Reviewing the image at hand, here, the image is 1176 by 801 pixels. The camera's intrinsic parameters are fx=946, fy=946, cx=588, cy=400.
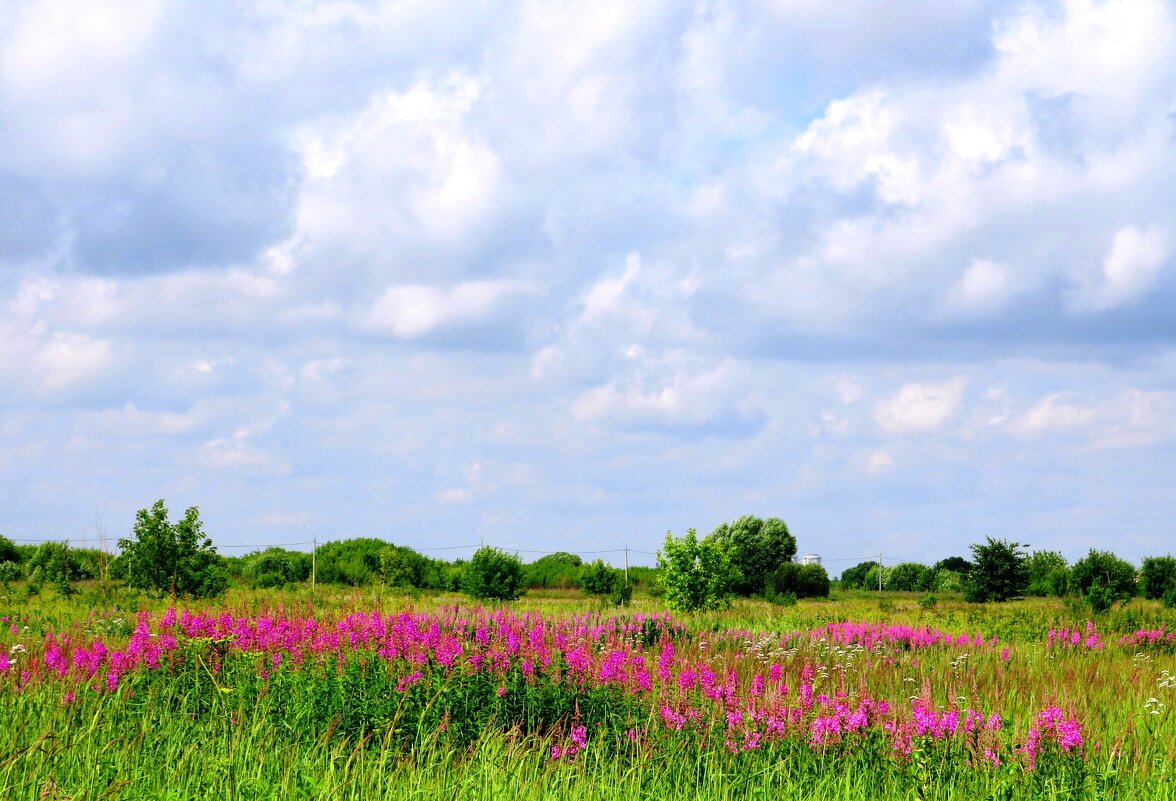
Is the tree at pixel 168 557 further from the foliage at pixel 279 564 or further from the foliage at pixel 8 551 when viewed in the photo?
the foliage at pixel 8 551

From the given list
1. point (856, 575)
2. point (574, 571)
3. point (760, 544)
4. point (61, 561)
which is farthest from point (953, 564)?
point (61, 561)

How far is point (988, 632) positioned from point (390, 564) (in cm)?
2051

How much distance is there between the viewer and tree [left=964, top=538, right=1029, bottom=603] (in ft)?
108

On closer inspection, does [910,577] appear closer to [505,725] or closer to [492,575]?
[492,575]

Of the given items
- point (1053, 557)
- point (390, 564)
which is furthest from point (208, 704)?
point (1053, 557)

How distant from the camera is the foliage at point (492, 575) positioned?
2689cm

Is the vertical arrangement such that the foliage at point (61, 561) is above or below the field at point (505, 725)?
above

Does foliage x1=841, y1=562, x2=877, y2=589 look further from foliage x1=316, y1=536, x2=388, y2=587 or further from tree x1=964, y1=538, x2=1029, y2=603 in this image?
foliage x1=316, y1=536, x2=388, y2=587

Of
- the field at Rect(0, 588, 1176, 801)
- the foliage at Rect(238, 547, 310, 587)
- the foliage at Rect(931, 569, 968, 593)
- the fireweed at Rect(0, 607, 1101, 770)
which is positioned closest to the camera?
the field at Rect(0, 588, 1176, 801)

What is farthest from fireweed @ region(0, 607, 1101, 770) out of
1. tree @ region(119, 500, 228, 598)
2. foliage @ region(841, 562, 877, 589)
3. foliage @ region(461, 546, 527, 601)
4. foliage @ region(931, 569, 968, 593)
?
foliage @ region(841, 562, 877, 589)

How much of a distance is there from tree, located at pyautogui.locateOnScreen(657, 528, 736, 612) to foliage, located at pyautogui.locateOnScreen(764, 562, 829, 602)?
54.3ft

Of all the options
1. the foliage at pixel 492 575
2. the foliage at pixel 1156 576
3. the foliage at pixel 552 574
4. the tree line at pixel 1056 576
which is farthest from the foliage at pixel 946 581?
the foliage at pixel 492 575

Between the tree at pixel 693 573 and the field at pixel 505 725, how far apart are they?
38.1 ft

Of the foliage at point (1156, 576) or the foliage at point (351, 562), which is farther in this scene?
the foliage at point (351, 562)
